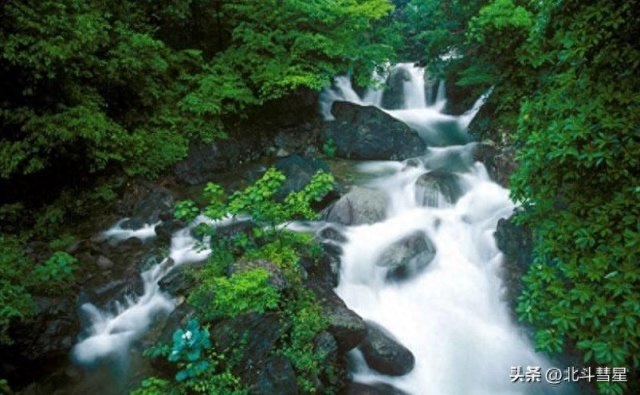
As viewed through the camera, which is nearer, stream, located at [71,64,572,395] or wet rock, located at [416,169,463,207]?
stream, located at [71,64,572,395]

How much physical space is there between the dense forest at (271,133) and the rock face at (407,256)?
145 cm

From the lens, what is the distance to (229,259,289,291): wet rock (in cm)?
577

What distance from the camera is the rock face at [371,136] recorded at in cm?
1235

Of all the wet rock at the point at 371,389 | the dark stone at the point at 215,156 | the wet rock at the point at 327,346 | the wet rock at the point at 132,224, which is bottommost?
the wet rock at the point at 371,389

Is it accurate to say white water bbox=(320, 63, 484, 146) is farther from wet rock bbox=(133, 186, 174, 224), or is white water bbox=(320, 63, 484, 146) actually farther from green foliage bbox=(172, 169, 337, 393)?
green foliage bbox=(172, 169, 337, 393)

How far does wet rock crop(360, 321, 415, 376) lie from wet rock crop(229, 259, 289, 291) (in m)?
1.49

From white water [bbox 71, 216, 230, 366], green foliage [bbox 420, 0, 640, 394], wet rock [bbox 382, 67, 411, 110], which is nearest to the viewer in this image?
green foliage [bbox 420, 0, 640, 394]

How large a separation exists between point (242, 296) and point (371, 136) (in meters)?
8.27

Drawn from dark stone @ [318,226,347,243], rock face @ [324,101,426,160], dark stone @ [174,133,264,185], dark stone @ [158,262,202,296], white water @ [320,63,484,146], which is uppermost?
white water @ [320,63,484,146]

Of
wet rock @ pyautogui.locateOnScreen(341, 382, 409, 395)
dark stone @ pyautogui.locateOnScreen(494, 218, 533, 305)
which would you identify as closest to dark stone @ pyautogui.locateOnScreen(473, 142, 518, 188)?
dark stone @ pyautogui.locateOnScreen(494, 218, 533, 305)

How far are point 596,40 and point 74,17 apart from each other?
887 cm

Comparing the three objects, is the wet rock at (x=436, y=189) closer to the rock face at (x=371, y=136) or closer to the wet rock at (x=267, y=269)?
the rock face at (x=371, y=136)

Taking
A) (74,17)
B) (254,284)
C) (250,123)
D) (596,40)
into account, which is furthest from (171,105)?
(596,40)

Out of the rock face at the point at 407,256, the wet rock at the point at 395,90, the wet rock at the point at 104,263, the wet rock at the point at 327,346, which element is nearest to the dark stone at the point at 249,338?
the wet rock at the point at 327,346
